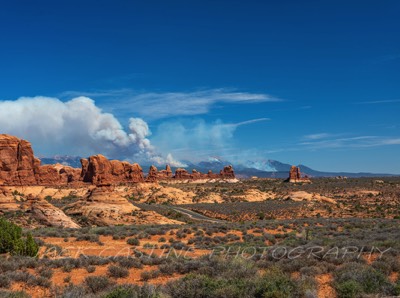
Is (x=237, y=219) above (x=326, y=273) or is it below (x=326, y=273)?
below

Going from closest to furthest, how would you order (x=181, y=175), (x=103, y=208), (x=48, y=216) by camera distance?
(x=48, y=216) → (x=103, y=208) → (x=181, y=175)

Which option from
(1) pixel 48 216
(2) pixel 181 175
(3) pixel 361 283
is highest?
(2) pixel 181 175

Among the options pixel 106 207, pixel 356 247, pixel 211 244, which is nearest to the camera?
pixel 356 247

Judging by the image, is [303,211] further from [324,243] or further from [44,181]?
[44,181]

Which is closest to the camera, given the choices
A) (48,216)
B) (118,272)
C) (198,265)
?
(118,272)

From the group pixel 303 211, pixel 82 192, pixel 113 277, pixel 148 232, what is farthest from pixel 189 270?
pixel 82 192

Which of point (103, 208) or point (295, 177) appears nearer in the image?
point (103, 208)

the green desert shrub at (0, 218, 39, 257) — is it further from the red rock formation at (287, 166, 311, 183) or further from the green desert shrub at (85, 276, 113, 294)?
the red rock formation at (287, 166, 311, 183)

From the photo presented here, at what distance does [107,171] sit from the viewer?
327 ft

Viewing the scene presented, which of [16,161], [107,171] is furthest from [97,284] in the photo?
[107,171]

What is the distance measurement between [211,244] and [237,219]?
28453 millimetres

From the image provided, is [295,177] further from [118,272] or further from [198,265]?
[118,272]

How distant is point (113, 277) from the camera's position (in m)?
12.8

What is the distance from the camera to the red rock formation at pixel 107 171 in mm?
95844
